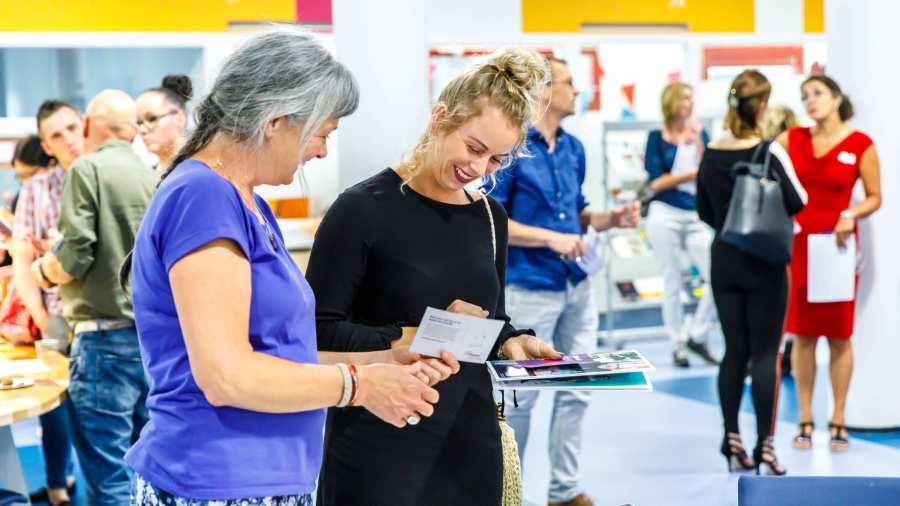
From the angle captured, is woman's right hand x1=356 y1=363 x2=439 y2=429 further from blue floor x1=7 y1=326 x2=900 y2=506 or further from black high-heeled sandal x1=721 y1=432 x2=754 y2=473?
black high-heeled sandal x1=721 y1=432 x2=754 y2=473

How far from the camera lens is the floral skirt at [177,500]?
64.9 inches

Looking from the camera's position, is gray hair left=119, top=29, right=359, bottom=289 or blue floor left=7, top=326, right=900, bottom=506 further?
blue floor left=7, top=326, right=900, bottom=506

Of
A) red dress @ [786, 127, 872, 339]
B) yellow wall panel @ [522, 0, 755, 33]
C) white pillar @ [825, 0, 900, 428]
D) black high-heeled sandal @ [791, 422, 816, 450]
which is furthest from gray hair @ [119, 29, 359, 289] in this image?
yellow wall panel @ [522, 0, 755, 33]

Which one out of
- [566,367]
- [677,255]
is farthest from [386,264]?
[677,255]

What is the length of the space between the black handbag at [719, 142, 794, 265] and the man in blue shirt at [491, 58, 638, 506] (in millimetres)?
715

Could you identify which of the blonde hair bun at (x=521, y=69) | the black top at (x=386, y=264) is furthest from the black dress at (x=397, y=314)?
the blonde hair bun at (x=521, y=69)

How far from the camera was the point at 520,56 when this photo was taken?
2.25 meters

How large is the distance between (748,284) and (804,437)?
114 cm

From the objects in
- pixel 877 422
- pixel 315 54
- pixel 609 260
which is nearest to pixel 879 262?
pixel 877 422

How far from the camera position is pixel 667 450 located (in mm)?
5430

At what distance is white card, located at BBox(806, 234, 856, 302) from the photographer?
17.3 ft

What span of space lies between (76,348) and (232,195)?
2.62 meters

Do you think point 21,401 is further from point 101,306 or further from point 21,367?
point 101,306

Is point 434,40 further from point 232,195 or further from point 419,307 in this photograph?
point 232,195
